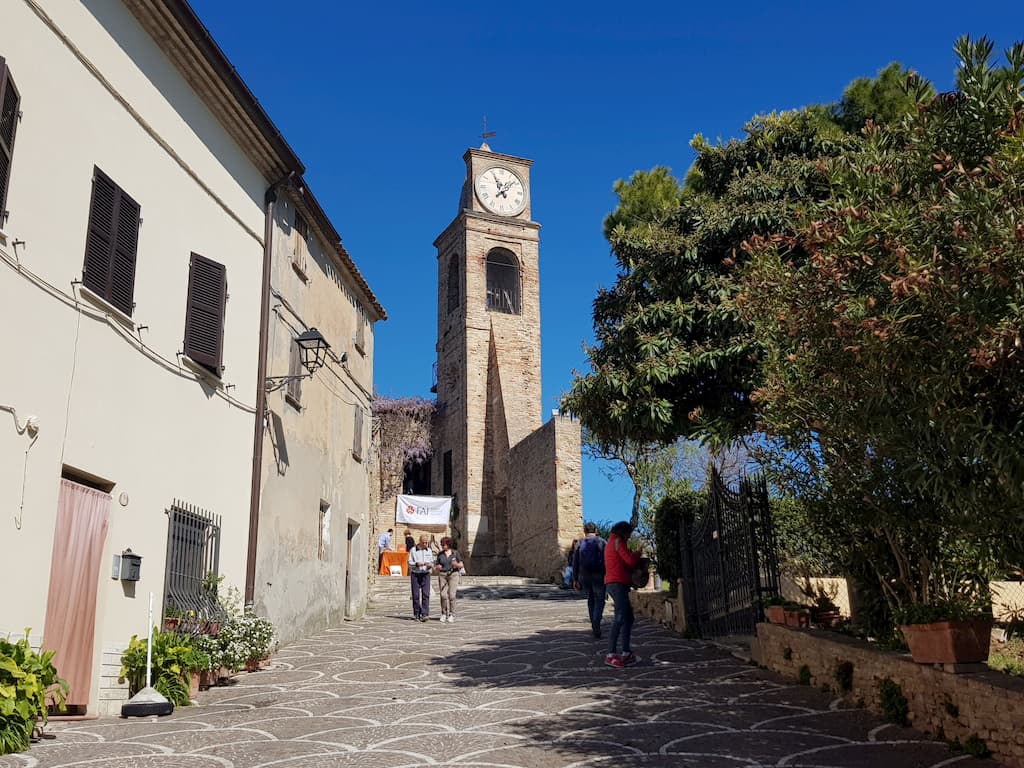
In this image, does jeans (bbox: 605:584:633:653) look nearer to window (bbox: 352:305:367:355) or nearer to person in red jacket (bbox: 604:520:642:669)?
person in red jacket (bbox: 604:520:642:669)

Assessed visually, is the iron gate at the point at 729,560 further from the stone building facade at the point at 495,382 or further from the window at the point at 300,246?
the stone building facade at the point at 495,382

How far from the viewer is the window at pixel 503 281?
3669 cm

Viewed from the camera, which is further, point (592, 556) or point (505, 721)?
point (592, 556)

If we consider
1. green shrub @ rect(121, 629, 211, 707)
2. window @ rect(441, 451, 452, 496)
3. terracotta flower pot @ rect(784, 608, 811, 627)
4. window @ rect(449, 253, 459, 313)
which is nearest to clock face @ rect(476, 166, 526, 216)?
window @ rect(449, 253, 459, 313)

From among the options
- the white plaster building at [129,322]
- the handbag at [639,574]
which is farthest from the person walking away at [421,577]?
the handbag at [639,574]

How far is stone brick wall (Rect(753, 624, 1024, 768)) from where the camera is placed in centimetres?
529

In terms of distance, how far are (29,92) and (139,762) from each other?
17.4 feet

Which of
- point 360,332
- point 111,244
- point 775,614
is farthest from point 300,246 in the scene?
point 775,614

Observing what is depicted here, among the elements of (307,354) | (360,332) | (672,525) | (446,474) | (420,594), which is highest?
(360,332)

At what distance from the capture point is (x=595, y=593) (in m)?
12.3

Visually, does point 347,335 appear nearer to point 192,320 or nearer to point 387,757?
point 192,320

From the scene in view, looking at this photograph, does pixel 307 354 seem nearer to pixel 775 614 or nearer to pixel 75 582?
pixel 75 582

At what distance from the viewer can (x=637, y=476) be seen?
2986 cm

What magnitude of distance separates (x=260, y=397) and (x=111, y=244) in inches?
144
